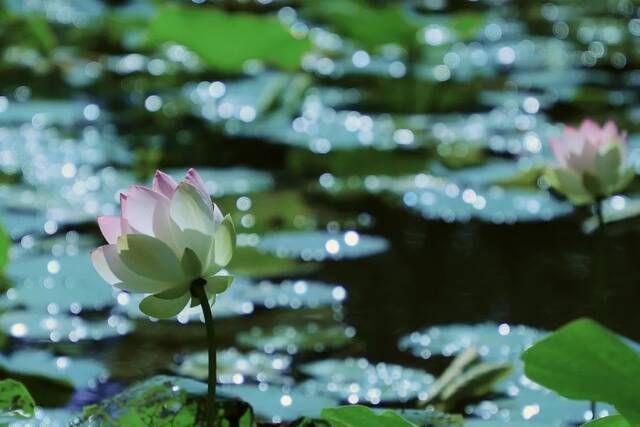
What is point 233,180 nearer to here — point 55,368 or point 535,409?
point 55,368

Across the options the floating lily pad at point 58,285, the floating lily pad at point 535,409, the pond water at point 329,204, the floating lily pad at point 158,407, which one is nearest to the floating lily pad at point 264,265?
the pond water at point 329,204

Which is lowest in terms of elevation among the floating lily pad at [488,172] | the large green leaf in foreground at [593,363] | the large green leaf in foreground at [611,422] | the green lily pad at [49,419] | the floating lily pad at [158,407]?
the green lily pad at [49,419]

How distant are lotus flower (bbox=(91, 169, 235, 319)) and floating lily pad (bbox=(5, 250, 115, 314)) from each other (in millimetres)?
547

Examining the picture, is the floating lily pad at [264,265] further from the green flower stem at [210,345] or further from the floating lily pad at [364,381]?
the green flower stem at [210,345]

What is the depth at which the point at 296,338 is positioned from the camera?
124cm

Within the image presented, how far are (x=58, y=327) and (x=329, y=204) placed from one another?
1.77 feet

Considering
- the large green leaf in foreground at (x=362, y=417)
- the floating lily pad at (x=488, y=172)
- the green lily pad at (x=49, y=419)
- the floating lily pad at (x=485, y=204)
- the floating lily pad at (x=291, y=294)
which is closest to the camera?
the large green leaf in foreground at (x=362, y=417)

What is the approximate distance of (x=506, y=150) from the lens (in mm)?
2010

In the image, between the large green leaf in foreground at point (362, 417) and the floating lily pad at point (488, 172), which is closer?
the large green leaf in foreground at point (362, 417)

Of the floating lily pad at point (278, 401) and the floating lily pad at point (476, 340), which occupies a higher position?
the floating lily pad at point (476, 340)

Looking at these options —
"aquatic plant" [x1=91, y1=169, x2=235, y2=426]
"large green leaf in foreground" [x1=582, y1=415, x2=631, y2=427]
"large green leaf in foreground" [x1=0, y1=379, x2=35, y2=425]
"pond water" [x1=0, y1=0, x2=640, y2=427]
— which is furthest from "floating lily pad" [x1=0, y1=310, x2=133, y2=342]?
"large green leaf in foreground" [x1=582, y1=415, x2=631, y2=427]

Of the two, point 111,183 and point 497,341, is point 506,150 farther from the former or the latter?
point 497,341

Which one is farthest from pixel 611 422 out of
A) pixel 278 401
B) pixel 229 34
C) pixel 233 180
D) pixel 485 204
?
pixel 229 34

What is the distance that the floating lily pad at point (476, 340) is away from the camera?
1.21 m
